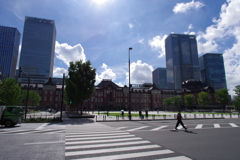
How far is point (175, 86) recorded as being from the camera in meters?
168

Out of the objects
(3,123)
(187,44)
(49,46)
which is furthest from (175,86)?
(3,123)

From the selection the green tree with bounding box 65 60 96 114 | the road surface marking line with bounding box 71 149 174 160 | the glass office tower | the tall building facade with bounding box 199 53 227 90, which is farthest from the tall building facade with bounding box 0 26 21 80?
the tall building facade with bounding box 199 53 227 90

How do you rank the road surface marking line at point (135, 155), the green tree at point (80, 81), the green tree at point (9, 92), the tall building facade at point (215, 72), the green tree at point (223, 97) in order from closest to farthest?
the road surface marking line at point (135, 155)
the green tree at point (80, 81)
the green tree at point (9, 92)
the green tree at point (223, 97)
the tall building facade at point (215, 72)

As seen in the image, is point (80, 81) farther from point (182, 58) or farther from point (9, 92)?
point (182, 58)

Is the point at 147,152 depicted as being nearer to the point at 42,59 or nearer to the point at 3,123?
the point at 3,123

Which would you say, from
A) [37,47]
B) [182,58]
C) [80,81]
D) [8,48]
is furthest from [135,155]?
[182,58]

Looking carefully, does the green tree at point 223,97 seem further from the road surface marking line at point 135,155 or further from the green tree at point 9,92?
the green tree at point 9,92

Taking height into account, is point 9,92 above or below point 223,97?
below

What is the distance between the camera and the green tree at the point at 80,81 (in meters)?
29.6

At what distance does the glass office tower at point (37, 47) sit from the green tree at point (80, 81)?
423ft

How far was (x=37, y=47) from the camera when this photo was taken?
142 meters

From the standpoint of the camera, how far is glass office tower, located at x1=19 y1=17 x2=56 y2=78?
138250 millimetres

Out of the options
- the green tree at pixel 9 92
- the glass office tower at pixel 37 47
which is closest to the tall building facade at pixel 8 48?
the glass office tower at pixel 37 47

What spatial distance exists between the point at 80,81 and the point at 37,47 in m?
137
